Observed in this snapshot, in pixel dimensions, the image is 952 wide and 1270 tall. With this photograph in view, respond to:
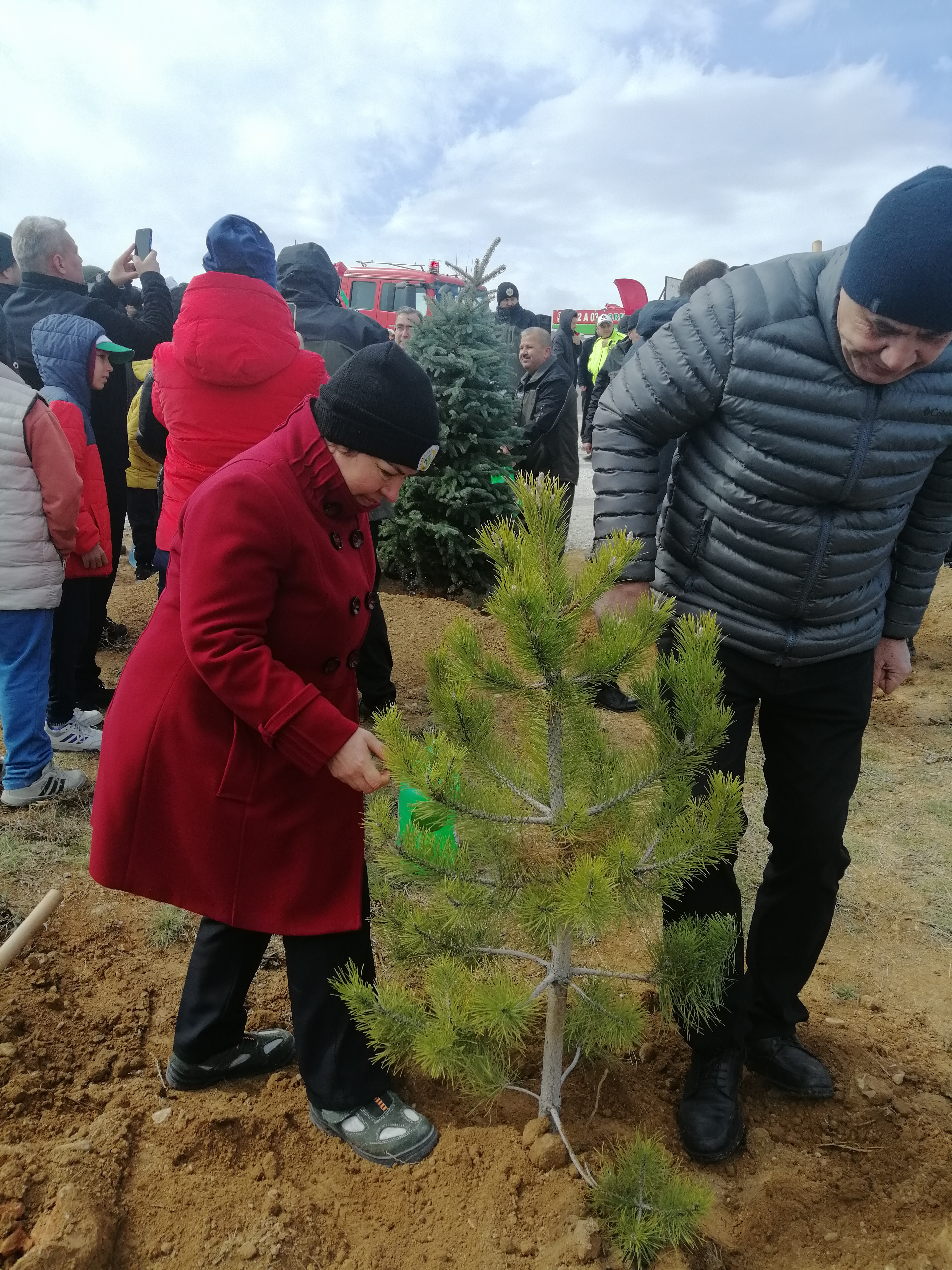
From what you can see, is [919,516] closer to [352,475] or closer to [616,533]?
[616,533]

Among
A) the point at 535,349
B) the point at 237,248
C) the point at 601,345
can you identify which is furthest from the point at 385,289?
the point at 237,248

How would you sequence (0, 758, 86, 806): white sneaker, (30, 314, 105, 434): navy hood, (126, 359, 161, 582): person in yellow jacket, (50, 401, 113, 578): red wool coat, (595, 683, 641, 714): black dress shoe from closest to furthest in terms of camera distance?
(0, 758, 86, 806): white sneaker → (50, 401, 113, 578): red wool coat → (30, 314, 105, 434): navy hood → (595, 683, 641, 714): black dress shoe → (126, 359, 161, 582): person in yellow jacket

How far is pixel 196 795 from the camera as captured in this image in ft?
5.93

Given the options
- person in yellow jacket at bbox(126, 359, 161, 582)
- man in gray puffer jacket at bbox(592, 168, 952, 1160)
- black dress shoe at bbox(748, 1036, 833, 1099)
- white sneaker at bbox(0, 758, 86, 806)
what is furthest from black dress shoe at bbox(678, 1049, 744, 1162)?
person in yellow jacket at bbox(126, 359, 161, 582)

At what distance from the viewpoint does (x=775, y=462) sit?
190 cm

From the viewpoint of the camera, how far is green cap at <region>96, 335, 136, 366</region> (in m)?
3.98

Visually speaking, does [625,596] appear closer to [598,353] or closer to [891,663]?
[891,663]

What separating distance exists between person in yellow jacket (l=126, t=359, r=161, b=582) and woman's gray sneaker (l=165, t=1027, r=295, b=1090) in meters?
3.90

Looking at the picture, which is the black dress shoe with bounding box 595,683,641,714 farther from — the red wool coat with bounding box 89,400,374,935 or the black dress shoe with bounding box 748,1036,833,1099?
the red wool coat with bounding box 89,400,374,935

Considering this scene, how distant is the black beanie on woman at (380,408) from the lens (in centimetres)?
168

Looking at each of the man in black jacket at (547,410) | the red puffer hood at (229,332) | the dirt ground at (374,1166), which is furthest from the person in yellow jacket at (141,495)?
the dirt ground at (374,1166)

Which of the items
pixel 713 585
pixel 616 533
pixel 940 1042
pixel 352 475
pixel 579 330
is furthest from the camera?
pixel 579 330

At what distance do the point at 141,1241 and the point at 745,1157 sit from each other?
135cm

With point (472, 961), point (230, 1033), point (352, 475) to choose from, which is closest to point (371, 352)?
point (352, 475)
